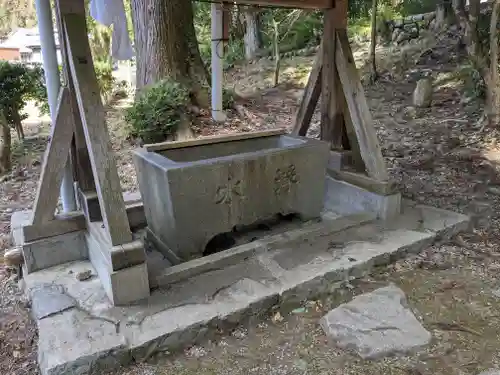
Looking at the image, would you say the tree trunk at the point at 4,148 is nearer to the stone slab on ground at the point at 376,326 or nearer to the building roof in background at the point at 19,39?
the stone slab on ground at the point at 376,326

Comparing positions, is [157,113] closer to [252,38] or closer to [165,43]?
[165,43]

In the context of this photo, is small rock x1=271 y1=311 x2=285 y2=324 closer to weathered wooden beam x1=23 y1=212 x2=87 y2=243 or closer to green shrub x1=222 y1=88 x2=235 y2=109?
weathered wooden beam x1=23 y1=212 x2=87 y2=243

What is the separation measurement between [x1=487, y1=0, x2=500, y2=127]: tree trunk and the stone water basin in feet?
13.7

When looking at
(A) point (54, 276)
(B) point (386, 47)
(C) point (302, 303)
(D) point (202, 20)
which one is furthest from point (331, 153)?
(D) point (202, 20)

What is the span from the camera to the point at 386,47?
12.6 meters

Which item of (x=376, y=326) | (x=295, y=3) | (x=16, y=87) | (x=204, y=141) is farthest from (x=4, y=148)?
(x=376, y=326)

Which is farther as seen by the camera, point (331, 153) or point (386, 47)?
point (386, 47)

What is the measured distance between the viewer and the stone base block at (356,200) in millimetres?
3582

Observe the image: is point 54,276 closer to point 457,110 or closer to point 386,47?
point 457,110

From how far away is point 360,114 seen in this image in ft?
12.0

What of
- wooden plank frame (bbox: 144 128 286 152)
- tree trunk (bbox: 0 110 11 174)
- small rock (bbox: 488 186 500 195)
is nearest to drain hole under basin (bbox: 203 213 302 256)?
wooden plank frame (bbox: 144 128 286 152)

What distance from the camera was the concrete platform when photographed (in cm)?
213

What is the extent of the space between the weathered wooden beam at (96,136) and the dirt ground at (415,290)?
2.59 feet

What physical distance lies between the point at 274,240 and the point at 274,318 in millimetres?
721
